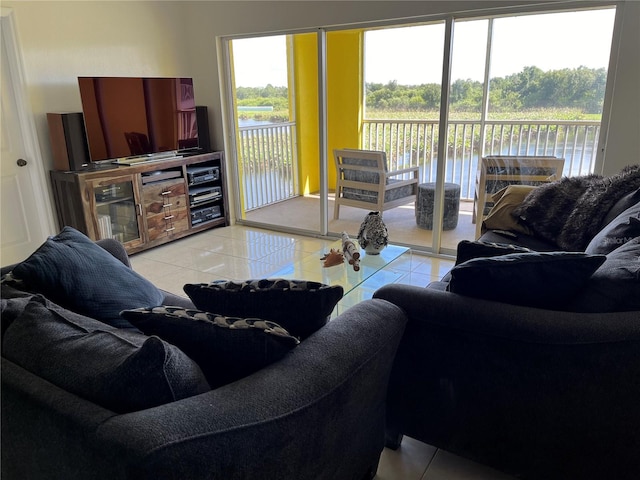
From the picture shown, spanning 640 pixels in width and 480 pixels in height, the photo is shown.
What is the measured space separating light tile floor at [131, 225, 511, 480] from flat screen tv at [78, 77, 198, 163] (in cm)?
92

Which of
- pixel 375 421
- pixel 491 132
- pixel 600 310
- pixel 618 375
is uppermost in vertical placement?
pixel 491 132

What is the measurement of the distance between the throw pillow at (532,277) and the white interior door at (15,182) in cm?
Result: 359

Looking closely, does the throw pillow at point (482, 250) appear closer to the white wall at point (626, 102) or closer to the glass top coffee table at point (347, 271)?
the glass top coffee table at point (347, 271)

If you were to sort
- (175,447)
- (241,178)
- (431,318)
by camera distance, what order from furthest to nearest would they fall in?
(241,178) < (431,318) < (175,447)

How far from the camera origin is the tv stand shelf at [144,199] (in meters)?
3.65

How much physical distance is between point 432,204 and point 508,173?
874 mm

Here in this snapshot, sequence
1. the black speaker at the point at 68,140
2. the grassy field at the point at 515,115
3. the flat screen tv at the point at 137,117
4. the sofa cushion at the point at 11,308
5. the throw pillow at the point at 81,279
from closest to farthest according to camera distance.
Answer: the sofa cushion at the point at 11,308 → the throw pillow at the point at 81,279 → the grassy field at the point at 515,115 → the black speaker at the point at 68,140 → the flat screen tv at the point at 137,117

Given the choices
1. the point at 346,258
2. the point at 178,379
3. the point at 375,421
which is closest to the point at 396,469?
the point at 375,421

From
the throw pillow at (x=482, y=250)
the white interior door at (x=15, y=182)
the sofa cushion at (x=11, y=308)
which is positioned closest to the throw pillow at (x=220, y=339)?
the sofa cushion at (x=11, y=308)

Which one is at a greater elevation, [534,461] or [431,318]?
[431,318]

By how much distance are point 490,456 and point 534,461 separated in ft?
0.44

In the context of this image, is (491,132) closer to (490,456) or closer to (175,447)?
(490,456)

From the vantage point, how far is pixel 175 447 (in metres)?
0.80

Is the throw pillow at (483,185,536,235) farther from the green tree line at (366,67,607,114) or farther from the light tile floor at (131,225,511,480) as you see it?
the green tree line at (366,67,607,114)
